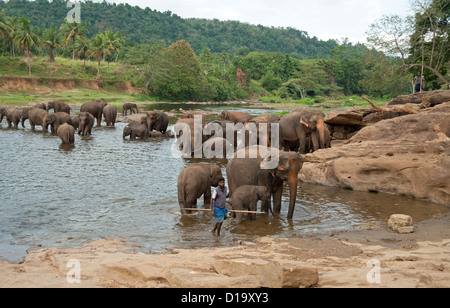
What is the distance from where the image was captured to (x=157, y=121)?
2677cm

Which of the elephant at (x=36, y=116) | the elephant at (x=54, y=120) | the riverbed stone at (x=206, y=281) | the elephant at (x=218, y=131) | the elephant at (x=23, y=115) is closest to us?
the riverbed stone at (x=206, y=281)

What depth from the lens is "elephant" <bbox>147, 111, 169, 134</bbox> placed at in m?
26.4

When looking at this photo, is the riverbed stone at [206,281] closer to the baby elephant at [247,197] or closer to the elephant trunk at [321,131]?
the baby elephant at [247,197]

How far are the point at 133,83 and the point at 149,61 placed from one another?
14.3 ft

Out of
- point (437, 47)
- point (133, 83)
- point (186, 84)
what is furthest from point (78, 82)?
point (437, 47)

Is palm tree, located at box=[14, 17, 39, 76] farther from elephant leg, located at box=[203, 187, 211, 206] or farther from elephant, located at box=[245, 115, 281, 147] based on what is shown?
elephant leg, located at box=[203, 187, 211, 206]

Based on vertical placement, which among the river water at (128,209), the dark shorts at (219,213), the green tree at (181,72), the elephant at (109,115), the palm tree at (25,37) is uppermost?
the palm tree at (25,37)

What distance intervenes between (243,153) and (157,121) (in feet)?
53.8

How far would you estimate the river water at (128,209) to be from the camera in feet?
29.5

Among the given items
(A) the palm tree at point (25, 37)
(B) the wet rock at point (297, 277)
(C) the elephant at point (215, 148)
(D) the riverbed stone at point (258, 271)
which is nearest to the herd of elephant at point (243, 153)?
(C) the elephant at point (215, 148)

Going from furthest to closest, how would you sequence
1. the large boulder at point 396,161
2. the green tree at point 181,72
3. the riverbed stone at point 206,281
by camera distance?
the green tree at point 181,72
the large boulder at point 396,161
the riverbed stone at point 206,281

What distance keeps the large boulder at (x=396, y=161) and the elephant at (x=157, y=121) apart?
531 inches

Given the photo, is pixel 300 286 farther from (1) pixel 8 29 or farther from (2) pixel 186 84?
(1) pixel 8 29

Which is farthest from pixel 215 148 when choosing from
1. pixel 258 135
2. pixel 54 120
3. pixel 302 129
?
pixel 54 120
